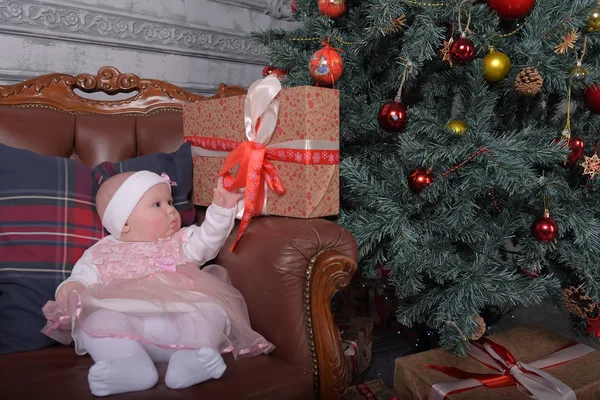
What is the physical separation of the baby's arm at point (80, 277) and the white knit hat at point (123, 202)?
0.10m

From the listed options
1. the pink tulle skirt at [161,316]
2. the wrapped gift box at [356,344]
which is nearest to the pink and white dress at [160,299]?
the pink tulle skirt at [161,316]

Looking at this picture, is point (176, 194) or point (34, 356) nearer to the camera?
point (34, 356)

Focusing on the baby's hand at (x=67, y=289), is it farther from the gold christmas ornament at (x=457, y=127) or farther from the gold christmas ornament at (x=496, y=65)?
Answer: the gold christmas ornament at (x=496, y=65)

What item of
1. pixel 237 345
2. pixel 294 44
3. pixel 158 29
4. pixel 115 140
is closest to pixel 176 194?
pixel 115 140

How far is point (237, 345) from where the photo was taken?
1157mm

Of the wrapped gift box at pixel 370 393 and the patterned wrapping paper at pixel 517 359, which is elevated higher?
the patterned wrapping paper at pixel 517 359

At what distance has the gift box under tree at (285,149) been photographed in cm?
127

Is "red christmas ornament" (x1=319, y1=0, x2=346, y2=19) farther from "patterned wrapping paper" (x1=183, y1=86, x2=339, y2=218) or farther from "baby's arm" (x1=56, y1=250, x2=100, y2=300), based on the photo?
"baby's arm" (x1=56, y1=250, x2=100, y2=300)

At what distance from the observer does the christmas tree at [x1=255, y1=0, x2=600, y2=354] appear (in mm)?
1321

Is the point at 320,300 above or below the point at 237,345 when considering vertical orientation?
above

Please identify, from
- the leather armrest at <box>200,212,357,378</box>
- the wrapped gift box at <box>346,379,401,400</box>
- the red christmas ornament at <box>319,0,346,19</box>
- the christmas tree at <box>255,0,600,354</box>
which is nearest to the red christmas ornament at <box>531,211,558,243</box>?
the christmas tree at <box>255,0,600,354</box>

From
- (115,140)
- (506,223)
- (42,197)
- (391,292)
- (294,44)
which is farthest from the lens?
(391,292)

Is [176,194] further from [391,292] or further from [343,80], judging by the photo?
[391,292]

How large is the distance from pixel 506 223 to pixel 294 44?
98 centimetres
